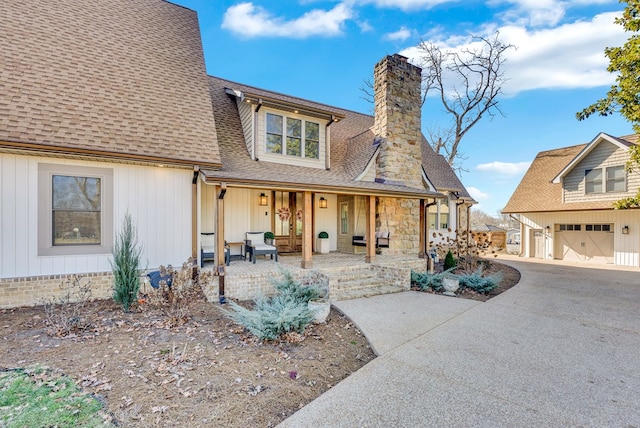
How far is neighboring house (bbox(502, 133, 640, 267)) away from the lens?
13.7 meters

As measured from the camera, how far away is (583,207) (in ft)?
47.9

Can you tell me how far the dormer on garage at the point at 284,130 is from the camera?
945 centimetres

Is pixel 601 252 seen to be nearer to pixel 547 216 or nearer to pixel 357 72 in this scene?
pixel 547 216

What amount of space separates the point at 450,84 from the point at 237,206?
681 inches

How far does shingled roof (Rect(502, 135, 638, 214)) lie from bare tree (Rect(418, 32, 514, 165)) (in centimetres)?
426

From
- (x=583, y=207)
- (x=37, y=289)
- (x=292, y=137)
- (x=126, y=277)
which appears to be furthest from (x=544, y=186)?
(x=37, y=289)

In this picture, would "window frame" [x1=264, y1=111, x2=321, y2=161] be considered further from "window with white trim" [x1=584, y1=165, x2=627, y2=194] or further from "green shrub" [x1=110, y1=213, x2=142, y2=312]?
"window with white trim" [x1=584, y1=165, x2=627, y2=194]

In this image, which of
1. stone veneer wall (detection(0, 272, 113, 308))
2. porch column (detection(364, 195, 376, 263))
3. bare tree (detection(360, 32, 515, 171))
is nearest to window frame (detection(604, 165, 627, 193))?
bare tree (detection(360, 32, 515, 171))

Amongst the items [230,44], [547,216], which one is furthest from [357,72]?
[547,216]

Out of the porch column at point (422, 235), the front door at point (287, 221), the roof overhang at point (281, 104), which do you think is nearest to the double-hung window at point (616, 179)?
the porch column at point (422, 235)

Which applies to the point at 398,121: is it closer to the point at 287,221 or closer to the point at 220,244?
the point at 287,221

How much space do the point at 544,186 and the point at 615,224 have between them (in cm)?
394

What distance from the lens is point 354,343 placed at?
4.71m

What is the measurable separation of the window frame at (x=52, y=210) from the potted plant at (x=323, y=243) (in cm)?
656
